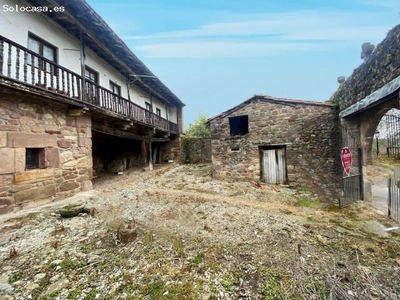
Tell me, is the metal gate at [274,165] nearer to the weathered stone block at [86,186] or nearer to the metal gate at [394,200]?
the metal gate at [394,200]

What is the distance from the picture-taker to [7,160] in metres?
4.60

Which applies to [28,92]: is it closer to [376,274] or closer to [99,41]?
[99,41]

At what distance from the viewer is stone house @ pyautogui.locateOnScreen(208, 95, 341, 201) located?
7.98 m

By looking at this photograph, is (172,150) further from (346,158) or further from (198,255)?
(198,255)

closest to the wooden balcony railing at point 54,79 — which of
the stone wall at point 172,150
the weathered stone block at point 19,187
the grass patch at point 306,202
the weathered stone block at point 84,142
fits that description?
the weathered stone block at point 84,142

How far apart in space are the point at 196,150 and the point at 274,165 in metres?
7.97

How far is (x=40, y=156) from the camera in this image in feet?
17.9

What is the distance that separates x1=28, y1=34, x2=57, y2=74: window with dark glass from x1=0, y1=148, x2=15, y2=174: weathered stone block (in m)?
2.31

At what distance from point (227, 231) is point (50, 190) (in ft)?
16.6

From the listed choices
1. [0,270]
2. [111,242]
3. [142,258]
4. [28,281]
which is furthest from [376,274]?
[0,270]

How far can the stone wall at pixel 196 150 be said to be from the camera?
15.8 metres

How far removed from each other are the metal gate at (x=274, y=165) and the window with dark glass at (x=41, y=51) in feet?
28.0

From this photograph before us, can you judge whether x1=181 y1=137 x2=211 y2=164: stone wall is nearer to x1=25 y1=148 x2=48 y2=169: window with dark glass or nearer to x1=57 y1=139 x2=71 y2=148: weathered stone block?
x1=57 y1=139 x2=71 y2=148: weathered stone block

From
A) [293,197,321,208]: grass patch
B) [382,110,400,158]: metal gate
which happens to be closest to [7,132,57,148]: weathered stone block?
[293,197,321,208]: grass patch
